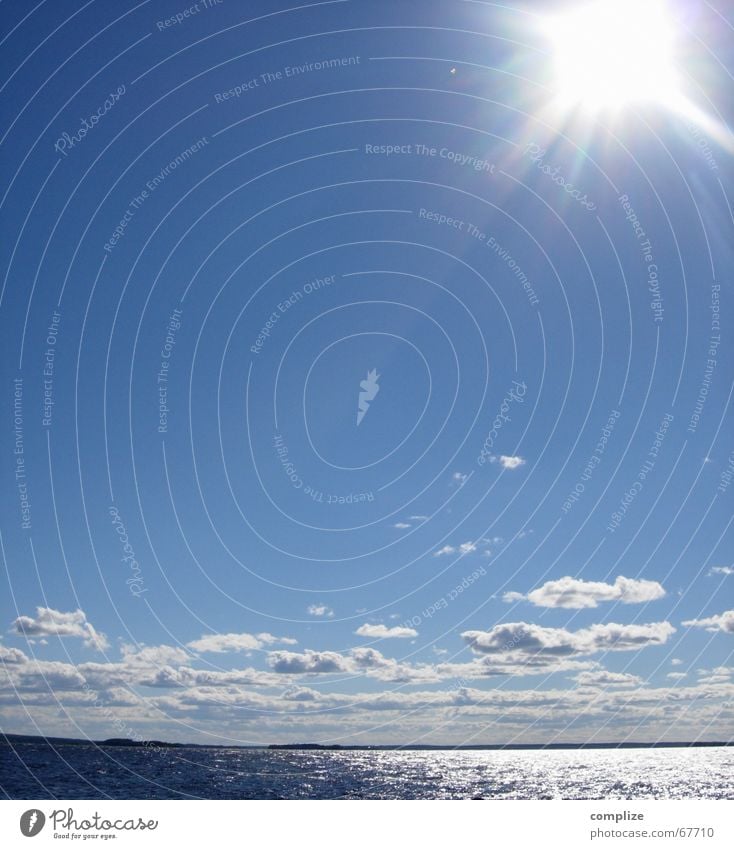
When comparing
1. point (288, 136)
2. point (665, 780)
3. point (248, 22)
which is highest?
point (248, 22)

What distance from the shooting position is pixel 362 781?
80.2 meters
